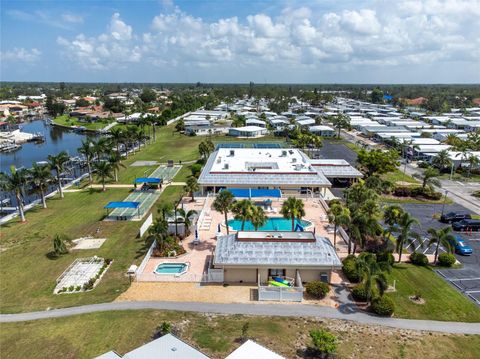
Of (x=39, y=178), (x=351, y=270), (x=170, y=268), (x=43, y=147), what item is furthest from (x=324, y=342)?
(x=43, y=147)

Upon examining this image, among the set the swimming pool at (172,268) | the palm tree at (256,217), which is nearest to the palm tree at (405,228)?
the palm tree at (256,217)

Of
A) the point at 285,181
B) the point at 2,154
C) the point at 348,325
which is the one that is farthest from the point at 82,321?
the point at 2,154

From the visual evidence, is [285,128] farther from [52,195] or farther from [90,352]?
[90,352]

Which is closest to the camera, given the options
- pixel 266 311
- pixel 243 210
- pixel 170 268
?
pixel 266 311

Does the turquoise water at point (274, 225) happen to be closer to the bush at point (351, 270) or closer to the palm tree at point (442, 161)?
the bush at point (351, 270)

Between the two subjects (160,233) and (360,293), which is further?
(160,233)

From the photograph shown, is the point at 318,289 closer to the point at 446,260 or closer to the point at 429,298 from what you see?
the point at 429,298

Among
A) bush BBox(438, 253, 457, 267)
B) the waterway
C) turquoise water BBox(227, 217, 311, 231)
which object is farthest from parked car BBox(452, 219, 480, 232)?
the waterway
